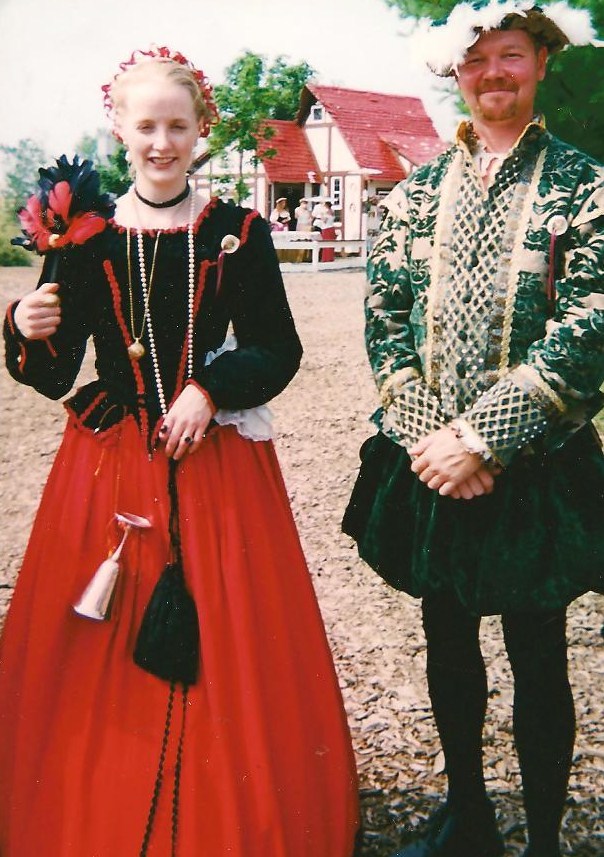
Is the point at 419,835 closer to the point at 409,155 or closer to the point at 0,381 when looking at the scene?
the point at 0,381

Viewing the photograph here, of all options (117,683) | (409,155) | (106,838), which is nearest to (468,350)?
(117,683)

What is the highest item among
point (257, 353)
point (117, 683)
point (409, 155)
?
point (409, 155)

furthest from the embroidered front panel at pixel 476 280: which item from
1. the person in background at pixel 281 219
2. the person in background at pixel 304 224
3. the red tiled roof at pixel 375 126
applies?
the red tiled roof at pixel 375 126

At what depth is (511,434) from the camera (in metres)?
1.65

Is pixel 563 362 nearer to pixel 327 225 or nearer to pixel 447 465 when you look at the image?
pixel 447 465

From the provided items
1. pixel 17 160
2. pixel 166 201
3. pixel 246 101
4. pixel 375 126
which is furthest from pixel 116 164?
pixel 375 126

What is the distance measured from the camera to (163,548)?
5.90 ft

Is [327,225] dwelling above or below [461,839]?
above

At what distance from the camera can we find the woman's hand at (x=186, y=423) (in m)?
1.75

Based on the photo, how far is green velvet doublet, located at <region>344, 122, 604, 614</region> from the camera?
1.65 metres

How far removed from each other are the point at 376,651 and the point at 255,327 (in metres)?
1.66

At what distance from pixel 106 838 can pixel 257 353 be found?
1011 mm

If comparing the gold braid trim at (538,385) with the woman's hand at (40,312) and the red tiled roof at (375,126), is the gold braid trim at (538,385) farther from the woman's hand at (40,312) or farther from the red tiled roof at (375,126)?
the red tiled roof at (375,126)

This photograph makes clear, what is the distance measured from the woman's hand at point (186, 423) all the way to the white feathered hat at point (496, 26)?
0.82m
